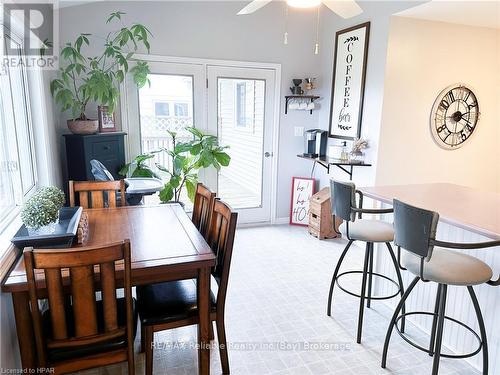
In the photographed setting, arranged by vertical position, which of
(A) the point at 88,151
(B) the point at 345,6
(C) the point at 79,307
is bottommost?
(C) the point at 79,307

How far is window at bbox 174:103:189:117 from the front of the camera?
13.2 feet

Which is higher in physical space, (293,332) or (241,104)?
(241,104)

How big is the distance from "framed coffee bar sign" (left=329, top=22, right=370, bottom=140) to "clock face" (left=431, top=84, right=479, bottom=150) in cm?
82

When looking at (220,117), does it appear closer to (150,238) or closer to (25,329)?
(150,238)

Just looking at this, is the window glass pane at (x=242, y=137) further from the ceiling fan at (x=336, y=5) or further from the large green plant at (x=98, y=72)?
the ceiling fan at (x=336, y=5)

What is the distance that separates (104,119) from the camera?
353 cm

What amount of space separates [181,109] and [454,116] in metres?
3.08

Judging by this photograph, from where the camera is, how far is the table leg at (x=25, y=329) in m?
1.43

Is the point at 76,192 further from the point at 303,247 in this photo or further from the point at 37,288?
the point at 303,247

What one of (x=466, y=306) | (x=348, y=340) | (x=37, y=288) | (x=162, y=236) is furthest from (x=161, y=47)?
(x=466, y=306)

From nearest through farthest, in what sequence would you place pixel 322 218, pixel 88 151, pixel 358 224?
pixel 358 224, pixel 88 151, pixel 322 218

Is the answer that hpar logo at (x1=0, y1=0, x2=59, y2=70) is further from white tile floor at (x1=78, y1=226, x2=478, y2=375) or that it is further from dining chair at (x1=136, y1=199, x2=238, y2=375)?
white tile floor at (x1=78, y1=226, x2=478, y2=375)

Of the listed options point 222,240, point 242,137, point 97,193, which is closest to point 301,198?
point 242,137

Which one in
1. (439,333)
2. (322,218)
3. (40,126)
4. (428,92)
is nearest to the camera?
(439,333)
